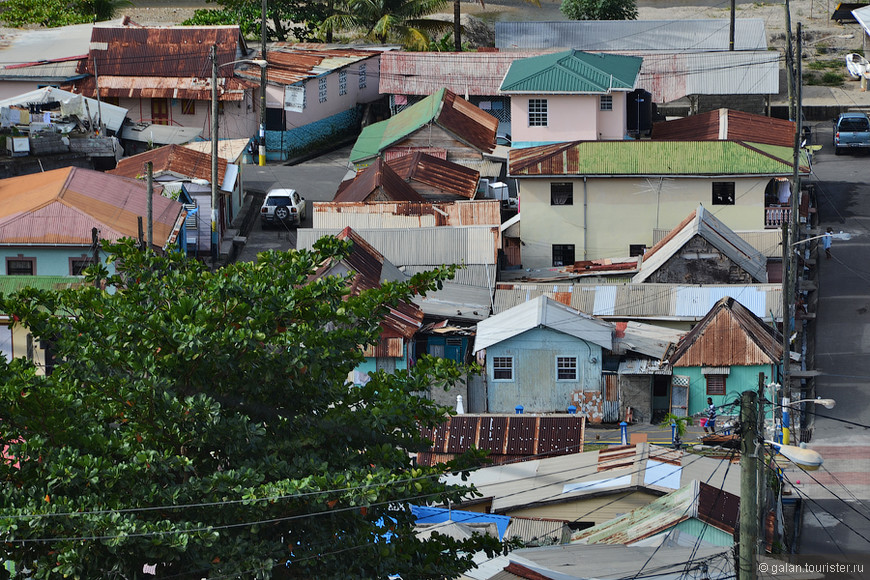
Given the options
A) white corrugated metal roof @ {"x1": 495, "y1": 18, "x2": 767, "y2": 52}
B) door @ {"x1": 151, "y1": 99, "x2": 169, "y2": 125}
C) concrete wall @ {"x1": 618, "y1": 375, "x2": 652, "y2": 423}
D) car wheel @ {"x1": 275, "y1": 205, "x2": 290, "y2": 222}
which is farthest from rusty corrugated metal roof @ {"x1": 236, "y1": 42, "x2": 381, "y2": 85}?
concrete wall @ {"x1": 618, "y1": 375, "x2": 652, "y2": 423}

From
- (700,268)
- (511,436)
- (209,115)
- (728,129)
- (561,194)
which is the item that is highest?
(209,115)

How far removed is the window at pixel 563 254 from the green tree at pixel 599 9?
28458mm

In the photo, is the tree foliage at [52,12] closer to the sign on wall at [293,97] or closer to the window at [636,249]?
the sign on wall at [293,97]

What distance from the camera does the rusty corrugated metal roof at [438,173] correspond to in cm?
5000

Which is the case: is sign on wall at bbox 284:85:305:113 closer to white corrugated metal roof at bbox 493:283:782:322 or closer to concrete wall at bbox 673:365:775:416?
white corrugated metal roof at bbox 493:283:782:322

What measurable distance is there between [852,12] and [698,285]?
122 ft

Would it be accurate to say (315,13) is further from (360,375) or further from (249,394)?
(249,394)

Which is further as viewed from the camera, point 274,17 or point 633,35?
point 274,17

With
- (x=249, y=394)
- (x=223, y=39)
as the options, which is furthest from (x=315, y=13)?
(x=249, y=394)

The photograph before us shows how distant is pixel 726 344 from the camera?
37188 mm

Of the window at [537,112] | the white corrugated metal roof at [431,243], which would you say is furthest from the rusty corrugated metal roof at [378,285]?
the window at [537,112]

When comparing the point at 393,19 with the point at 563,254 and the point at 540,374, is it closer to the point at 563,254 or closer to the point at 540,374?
the point at 563,254

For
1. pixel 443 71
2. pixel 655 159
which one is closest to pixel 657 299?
pixel 655 159

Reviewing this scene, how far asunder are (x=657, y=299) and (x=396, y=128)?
1913 centimetres
